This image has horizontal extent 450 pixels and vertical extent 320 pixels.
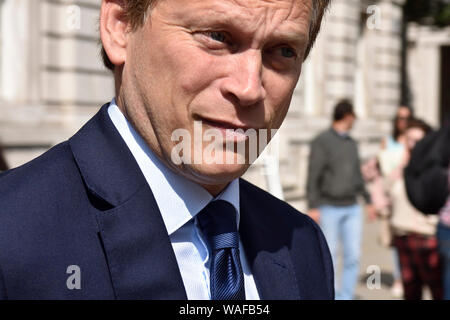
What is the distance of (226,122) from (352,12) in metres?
15.6

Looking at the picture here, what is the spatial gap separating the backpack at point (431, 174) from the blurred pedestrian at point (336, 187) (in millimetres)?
2354

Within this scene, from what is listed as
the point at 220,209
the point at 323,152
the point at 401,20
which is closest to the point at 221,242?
the point at 220,209

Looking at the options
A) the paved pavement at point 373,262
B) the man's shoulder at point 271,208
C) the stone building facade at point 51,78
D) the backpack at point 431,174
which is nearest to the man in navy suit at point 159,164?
the man's shoulder at point 271,208

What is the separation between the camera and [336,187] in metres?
7.88

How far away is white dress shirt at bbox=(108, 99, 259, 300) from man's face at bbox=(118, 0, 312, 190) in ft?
0.18


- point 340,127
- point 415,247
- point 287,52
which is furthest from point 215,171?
point 340,127

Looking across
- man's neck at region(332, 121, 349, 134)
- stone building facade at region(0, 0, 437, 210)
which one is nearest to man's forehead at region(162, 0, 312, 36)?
stone building facade at region(0, 0, 437, 210)

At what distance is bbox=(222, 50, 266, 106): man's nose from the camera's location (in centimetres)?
147

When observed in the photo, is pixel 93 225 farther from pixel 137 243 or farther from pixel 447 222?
pixel 447 222

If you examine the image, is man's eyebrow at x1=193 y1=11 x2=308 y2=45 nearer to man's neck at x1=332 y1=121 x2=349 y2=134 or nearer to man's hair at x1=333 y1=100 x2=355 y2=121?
man's hair at x1=333 y1=100 x2=355 y2=121

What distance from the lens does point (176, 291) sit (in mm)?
1532

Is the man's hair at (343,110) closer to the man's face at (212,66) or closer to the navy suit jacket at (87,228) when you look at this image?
the navy suit jacket at (87,228)

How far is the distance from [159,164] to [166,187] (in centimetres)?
5

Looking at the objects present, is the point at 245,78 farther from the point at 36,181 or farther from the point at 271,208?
the point at 271,208
